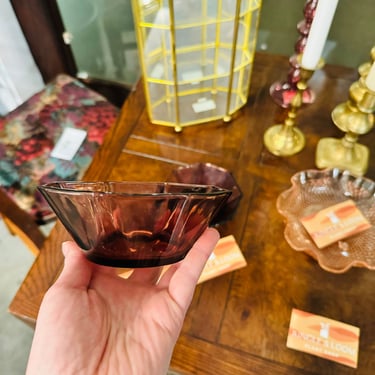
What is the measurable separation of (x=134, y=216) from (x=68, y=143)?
75 centimetres

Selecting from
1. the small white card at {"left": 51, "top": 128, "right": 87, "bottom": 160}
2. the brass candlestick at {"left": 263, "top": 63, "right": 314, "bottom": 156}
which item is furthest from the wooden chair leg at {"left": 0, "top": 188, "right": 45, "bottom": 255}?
the brass candlestick at {"left": 263, "top": 63, "right": 314, "bottom": 156}

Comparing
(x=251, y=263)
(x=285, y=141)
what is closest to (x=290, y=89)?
(x=285, y=141)

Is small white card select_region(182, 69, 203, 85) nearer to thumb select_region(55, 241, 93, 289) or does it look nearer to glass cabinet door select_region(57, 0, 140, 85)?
thumb select_region(55, 241, 93, 289)

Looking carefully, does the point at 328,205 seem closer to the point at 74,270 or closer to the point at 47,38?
the point at 74,270

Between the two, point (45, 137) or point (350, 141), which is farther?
point (45, 137)

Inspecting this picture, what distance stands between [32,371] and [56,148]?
0.74 meters

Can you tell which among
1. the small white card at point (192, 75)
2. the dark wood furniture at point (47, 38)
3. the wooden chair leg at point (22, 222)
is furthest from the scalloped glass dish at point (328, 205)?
the dark wood furniture at point (47, 38)

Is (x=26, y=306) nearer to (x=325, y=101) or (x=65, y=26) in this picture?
(x=325, y=101)

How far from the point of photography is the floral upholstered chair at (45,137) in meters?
1.05

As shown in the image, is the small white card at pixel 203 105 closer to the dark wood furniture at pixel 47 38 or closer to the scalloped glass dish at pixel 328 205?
the scalloped glass dish at pixel 328 205

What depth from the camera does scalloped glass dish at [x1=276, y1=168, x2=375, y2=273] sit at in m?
0.71

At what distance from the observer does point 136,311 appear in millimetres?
586

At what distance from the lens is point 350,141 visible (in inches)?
32.3

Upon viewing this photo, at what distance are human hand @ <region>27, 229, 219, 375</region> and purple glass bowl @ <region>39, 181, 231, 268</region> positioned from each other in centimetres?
5
